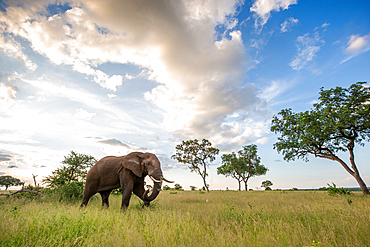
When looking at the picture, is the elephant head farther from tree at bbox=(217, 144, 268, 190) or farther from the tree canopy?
tree at bbox=(217, 144, 268, 190)

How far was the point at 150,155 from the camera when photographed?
871 cm

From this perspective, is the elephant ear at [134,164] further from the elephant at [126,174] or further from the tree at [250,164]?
the tree at [250,164]

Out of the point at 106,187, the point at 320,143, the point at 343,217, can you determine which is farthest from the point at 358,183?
the point at 106,187

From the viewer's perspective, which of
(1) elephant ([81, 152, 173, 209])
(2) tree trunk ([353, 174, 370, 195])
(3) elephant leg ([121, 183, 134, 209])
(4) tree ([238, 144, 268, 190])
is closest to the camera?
(3) elephant leg ([121, 183, 134, 209])

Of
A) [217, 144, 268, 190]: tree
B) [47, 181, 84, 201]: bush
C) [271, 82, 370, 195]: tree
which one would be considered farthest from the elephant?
[217, 144, 268, 190]: tree

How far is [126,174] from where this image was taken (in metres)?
8.20

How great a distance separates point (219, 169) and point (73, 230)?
50107 millimetres

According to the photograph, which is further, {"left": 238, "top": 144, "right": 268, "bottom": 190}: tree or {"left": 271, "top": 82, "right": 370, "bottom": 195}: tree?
{"left": 238, "top": 144, "right": 268, "bottom": 190}: tree

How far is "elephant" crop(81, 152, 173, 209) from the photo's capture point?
7.98m

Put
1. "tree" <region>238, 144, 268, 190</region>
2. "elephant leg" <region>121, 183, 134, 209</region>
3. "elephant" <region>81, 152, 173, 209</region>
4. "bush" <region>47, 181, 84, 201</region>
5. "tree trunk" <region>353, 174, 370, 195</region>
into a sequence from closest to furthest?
1. "elephant leg" <region>121, 183, 134, 209</region>
2. "elephant" <region>81, 152, 173, 209</region>
3. "bush" <region>47, 181, 84, 201</region>
4. "tree trunk" <region>353, 174, 370, 195</region>
5. "tree" <region>238, 144, 268, 190</region>

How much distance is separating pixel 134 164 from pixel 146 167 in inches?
22.5

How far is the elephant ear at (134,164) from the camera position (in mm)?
8158

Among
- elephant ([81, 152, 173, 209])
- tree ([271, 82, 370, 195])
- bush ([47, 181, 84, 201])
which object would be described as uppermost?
tree ([271, 82, 370, 195])

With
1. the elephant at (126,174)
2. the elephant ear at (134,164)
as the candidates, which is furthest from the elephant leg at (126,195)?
the elephant ear at (134,164)
